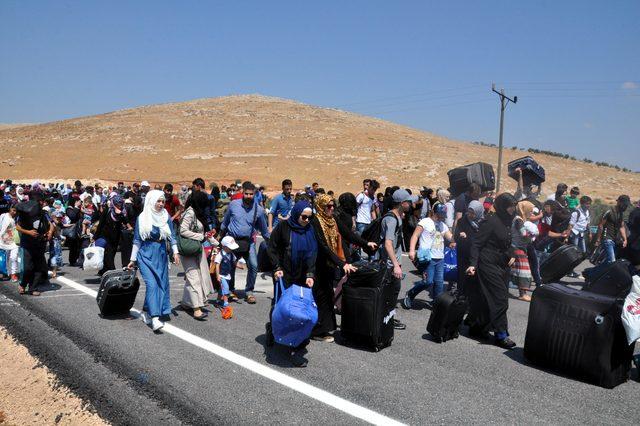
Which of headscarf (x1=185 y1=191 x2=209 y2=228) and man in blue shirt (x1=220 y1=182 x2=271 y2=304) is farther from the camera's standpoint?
man in blue shirt (x1=220 y1=182 x2=271 y2=304)

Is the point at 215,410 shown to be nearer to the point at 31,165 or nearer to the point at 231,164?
the point at 231,164

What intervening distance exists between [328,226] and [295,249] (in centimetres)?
58

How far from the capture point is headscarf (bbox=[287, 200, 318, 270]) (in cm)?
643

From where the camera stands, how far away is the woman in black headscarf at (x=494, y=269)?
6695 mm

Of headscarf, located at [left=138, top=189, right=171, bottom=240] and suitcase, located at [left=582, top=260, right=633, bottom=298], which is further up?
headscarf, located at [left=138, top=189, right=171, bottom=240]

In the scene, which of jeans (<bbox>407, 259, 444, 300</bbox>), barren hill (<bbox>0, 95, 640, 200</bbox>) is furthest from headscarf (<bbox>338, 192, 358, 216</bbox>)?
barren hill (<bbox>0, 95, 640, 200</bbox>)

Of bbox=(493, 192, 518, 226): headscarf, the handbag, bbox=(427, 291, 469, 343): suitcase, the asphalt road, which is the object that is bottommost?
the asphalt road

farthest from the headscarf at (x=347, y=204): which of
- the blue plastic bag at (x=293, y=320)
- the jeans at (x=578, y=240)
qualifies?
the jeans at (x=578, y=240)

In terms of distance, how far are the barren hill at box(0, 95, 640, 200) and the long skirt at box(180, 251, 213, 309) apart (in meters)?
39.1

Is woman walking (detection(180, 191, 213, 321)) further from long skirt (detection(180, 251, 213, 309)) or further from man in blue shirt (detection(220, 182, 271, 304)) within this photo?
man in blue shirt (detection(220, 182, 271, 304))

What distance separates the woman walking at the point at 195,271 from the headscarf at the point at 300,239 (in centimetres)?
188

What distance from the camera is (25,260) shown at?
9.04 meters

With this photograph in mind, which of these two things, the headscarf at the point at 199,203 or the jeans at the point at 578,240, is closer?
the headscarf at the point at 199,203

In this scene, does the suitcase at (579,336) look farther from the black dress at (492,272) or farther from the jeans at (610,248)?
the jeans at (610,248)
